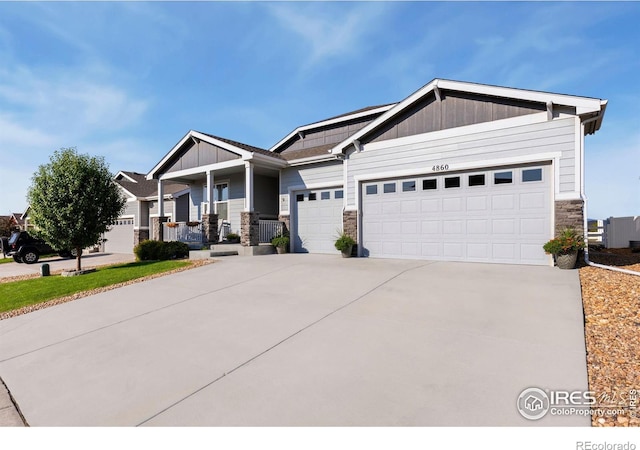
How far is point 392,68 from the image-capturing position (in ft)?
34.2

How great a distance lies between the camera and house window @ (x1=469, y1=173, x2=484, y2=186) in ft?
29.3

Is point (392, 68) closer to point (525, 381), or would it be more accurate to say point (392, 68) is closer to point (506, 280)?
point (506, 280)

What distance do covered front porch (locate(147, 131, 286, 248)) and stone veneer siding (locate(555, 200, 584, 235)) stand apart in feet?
32.2

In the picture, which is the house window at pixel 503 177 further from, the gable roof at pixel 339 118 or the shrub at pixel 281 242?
the gable roof at pixel 339 118

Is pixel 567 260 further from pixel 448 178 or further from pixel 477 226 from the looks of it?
pixel 448 178

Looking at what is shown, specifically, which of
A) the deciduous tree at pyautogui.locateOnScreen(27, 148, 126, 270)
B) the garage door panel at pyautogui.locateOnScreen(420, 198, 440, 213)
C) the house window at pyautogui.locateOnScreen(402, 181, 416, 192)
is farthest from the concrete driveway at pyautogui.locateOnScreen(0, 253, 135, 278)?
the garage door panel at pyautogui.locateOnScreen(420, 198, 440, 213)

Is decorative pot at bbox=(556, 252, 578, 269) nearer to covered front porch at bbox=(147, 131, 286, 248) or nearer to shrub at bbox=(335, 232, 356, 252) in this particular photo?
shrub at bbox=(335, 232, 356, 252)

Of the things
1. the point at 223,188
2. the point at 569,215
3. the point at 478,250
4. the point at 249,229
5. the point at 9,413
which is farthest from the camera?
the point at 223,188

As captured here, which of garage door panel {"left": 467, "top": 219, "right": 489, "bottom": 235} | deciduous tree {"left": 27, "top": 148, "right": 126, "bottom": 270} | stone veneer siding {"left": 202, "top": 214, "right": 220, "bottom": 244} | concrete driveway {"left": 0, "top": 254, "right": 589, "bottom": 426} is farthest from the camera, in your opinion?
stone veneer siding {"left": 202, "top": 214, "right": 220, "bottom": 244}

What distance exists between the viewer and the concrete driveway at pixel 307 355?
2.56 meters

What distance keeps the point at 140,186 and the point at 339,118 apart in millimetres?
16068

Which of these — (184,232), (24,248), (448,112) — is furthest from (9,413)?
(24,248)

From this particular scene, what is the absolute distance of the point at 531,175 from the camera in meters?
8.27

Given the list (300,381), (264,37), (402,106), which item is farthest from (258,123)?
(300,381)
